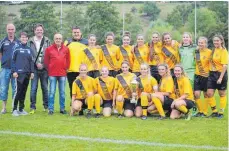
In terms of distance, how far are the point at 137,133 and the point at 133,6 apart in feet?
221

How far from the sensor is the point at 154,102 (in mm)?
8688

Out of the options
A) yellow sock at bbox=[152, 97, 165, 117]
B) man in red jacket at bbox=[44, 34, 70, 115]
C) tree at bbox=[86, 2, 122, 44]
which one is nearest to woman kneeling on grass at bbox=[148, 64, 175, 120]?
yellow sock at bbox=[152, 97, 165, 117]

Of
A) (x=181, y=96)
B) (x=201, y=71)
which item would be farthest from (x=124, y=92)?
(x=201, y=71)

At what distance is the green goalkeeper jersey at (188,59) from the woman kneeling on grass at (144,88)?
2.53 feet

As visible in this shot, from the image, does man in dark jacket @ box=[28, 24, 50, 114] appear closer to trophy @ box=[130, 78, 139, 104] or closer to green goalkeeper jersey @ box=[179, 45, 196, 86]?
trophy @ box=[130, 78, 139, 104]

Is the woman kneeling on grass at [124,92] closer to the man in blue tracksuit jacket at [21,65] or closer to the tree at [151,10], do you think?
the man in blue tracksuit jacket at [21,65]

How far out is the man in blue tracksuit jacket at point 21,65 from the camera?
8.93 m

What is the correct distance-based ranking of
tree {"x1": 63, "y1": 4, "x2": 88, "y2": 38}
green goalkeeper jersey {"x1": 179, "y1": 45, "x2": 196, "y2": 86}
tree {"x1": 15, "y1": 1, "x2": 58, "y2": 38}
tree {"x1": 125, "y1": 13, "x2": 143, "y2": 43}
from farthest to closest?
tree {"x1": 125, "y1": 13, "x2": 143, "y2": 43} < tree {"x1": 63, "y1": 4, "x2": 88, "y2": 38} < tree {"x1": 15, "y1": 1, "x2": 58, "y2": 38} < green goalkeeper jersey {"x1": 179, "y1": 45, "x2": 196, "y2": 86}

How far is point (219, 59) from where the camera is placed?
8.84 m

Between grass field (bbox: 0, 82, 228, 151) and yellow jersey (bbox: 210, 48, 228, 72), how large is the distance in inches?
40.1

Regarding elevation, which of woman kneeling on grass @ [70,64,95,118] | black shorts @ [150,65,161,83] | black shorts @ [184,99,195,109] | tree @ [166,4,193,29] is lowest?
black shorts @ [184,99,195,109]

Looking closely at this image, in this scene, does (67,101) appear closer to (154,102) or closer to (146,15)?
(154,102)

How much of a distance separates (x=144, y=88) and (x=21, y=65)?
8.20 ft

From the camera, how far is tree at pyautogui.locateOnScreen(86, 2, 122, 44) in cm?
4453
